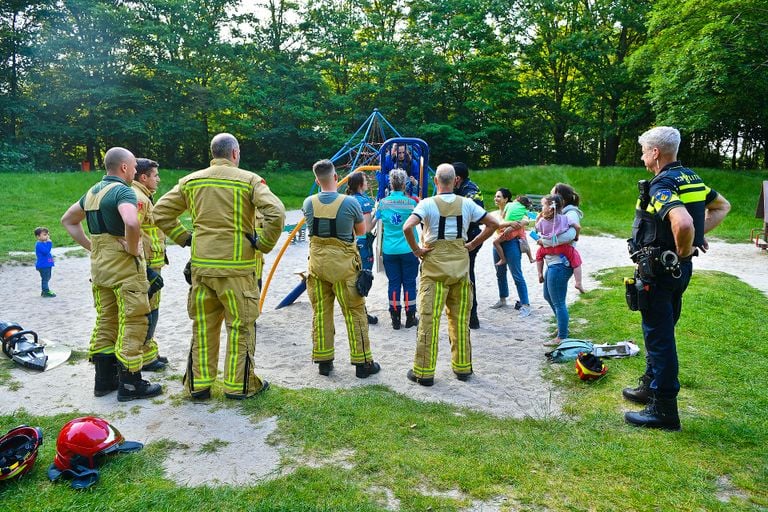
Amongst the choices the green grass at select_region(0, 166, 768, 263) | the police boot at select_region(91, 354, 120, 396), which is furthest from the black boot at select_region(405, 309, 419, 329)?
the green grass at select_region(0, 166, 768, 263)

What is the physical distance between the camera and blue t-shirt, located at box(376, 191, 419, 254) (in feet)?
20.2

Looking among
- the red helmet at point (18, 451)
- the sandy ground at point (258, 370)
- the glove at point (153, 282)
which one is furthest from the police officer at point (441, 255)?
the red helmet at point (18, 451)

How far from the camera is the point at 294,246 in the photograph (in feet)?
45.7

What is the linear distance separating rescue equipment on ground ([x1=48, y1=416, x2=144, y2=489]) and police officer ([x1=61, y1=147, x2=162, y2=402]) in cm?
117

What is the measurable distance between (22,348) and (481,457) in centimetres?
456

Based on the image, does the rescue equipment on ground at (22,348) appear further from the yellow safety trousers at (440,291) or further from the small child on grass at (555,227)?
the small child on grass at (555,227)

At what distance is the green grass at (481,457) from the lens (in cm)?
286

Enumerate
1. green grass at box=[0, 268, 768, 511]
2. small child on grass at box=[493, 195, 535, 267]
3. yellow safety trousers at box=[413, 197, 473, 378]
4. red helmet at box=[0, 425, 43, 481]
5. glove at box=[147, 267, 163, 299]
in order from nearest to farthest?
green grass at box=[0, 268, 768, 511] → red helmet at box=[0, 425, 43, 481] → glove at box=[147, 267, 163, 299] → yellow safety trousers at box=[413, 197, 473, 378] → small child on grass at box=[493, 195, 535, 267]

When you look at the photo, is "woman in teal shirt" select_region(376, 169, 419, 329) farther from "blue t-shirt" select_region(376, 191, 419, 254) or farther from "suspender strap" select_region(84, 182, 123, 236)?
"suspender strap" select_region(84, 182, 123, 236)

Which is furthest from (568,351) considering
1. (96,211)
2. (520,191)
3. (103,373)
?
(520,191)

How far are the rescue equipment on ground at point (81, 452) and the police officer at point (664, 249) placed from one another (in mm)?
3580

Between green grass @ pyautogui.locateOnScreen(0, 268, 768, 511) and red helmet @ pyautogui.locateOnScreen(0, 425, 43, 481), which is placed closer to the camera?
green grass @ pyautogui.locateOnScreen(0, 268, 768, 511)

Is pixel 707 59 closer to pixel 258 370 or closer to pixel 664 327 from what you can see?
pixel 664 327

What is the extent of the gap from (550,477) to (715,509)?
84cm
